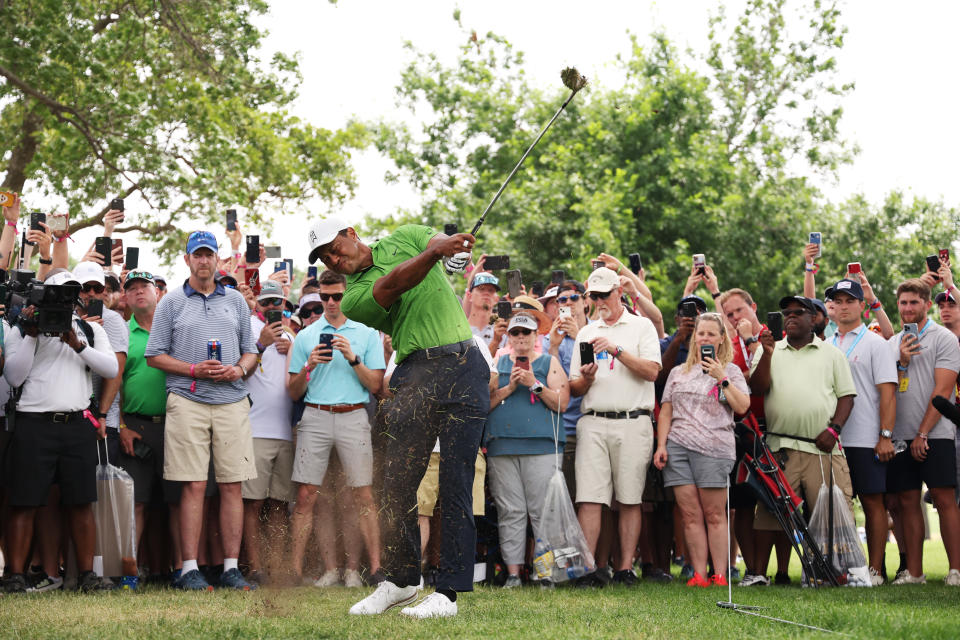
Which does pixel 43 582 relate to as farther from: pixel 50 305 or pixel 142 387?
pixel 50 305

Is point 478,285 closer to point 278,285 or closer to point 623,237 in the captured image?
point 278,285

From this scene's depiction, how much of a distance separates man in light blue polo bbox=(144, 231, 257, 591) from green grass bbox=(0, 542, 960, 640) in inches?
29.9

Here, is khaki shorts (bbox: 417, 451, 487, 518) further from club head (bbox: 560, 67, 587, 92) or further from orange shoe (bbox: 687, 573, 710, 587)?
club head (bbox: 560, 67, 587, 92)

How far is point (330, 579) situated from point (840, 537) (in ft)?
13.3

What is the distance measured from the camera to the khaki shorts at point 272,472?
8.85m

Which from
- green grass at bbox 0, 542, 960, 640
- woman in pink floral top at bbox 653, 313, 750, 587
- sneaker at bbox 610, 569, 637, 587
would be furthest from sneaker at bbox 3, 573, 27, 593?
woman in pink floral top at bbox 653, 313, 750, 587

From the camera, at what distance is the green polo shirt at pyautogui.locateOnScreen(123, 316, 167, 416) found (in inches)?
336

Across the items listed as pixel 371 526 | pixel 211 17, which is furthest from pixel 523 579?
pixel 211 17

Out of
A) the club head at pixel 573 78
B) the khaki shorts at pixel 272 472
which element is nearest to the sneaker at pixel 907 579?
the club head at pixel 573 78

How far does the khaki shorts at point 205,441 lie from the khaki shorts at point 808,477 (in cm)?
423

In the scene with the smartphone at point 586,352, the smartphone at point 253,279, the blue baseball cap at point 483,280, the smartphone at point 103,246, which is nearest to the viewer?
the smartphone at point 586,352

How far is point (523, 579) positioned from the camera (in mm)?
8695

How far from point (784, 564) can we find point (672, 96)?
2065 centimetres

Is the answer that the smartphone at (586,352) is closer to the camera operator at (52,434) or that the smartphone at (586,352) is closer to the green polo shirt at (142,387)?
the green polo shirt at (142,387)
